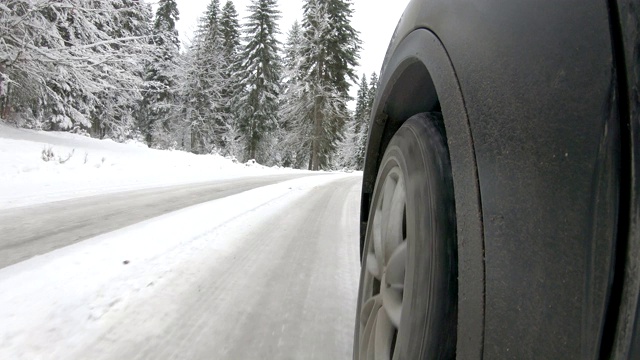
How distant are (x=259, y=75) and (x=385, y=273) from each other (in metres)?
28.4

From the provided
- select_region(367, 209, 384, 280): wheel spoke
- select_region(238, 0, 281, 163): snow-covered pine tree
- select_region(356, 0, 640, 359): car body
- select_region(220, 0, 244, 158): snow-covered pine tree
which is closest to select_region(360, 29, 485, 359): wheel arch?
select_region(356, 0, 640, 359): car body

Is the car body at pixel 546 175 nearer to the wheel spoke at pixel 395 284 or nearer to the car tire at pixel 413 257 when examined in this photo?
the car tire at pixel 413 257

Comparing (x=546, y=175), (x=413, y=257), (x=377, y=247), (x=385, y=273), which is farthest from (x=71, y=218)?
(x=546, y=175)

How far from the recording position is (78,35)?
517 inches

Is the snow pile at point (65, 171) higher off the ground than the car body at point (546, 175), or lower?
lower

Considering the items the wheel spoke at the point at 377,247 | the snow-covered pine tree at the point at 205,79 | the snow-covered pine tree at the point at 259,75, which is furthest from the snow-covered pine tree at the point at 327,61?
the wheel spoke at the point at 377,247

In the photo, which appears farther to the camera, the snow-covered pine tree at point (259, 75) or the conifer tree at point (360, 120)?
the conifer tree at point (360, 120)

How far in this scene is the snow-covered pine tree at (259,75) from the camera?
92.2ft

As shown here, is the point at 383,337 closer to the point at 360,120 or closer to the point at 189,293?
the point at 189,293

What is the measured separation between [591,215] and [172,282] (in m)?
2.38

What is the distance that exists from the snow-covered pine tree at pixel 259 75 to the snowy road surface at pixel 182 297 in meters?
25.1

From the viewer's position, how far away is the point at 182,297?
226 cm

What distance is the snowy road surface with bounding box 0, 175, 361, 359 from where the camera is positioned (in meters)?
1.74

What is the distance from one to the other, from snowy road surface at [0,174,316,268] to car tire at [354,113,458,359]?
2.54m
